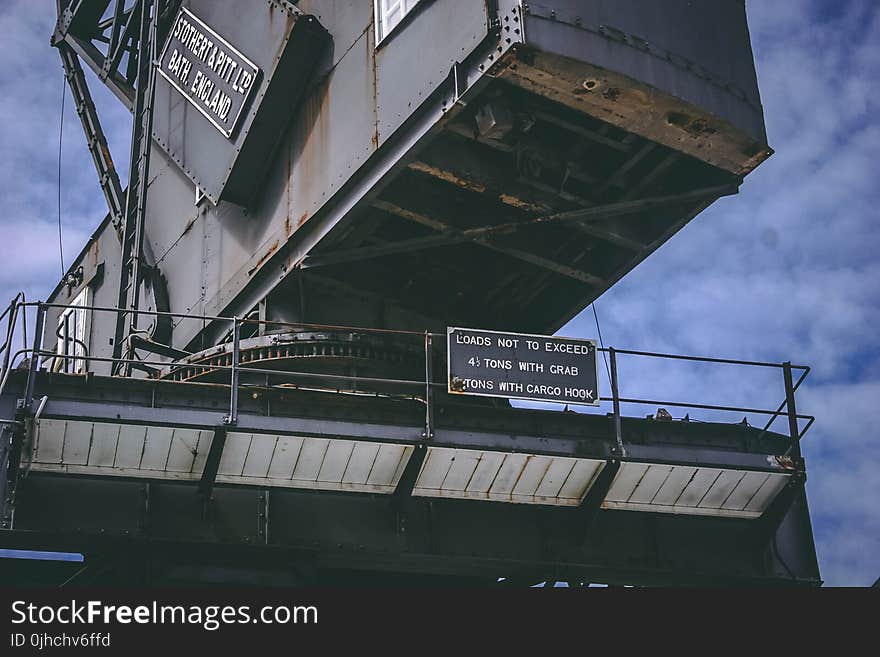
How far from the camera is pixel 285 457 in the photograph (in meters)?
15.7

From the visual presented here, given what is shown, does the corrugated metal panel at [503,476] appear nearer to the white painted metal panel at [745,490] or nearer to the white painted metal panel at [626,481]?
the white painted metal panel at [626,481]

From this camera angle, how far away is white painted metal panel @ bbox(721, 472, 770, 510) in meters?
16.9

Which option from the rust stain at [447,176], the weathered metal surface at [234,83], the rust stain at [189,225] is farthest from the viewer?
the rust stain at [189,225]

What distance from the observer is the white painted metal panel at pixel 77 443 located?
49.4ft

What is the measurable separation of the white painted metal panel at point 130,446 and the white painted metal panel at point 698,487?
6.31 meters

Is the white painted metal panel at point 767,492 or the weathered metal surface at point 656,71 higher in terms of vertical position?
the weathered metal surface at point 656,71

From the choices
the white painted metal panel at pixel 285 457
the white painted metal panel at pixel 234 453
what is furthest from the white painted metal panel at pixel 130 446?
the white painted metal panel at pixel 285 457

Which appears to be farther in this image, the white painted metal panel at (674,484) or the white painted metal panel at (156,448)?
the white painted metal panel at (674,484)

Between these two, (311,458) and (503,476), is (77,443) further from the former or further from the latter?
(503,476)

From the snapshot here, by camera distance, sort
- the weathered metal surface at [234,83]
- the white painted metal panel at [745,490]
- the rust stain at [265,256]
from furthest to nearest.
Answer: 1. the weathered metal surface at [234,83]
2. the rust stain at [265,256]
3. the white painted metal panel at [745,490]

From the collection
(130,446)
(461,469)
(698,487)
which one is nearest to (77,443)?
(130,446)

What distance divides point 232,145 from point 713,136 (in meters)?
6.92

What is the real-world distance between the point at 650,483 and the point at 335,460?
3769mm

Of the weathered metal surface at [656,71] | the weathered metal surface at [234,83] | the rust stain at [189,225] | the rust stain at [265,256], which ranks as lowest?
the rust stain at [265,256]
